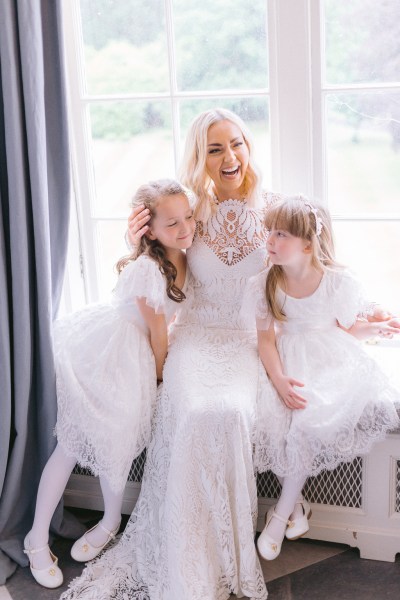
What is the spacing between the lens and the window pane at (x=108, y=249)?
2.69 metres

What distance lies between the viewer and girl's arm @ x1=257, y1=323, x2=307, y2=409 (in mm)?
2086

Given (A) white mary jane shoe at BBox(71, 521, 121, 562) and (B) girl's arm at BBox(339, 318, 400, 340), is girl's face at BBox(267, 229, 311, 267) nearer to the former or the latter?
(B) girl's arm at BBox(339, 318, 400, 340)

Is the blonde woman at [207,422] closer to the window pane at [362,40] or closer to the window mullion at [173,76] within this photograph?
the window mullion at [173,76]

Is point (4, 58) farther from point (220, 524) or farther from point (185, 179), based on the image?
point (220, 524)

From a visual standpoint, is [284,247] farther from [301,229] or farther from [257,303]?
[257,303]

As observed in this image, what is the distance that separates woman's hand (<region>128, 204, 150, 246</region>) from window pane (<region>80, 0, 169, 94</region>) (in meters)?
0.50

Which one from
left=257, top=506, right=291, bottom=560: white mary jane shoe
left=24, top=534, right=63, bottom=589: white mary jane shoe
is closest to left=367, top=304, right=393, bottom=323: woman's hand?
left=257, top=506, right=291, bottom=560: white mary jane shoe

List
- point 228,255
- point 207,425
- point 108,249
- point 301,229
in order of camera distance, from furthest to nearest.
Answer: point 108,249, point 228,255, point 301,229, point 207,425

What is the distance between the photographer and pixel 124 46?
252 cm

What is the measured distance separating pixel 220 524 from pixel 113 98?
1.42 m

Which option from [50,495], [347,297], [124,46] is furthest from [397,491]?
[124,46]

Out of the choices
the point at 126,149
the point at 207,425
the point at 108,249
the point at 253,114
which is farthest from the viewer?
the point at 108,249

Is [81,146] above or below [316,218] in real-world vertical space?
above

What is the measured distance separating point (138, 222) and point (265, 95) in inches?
23.3
